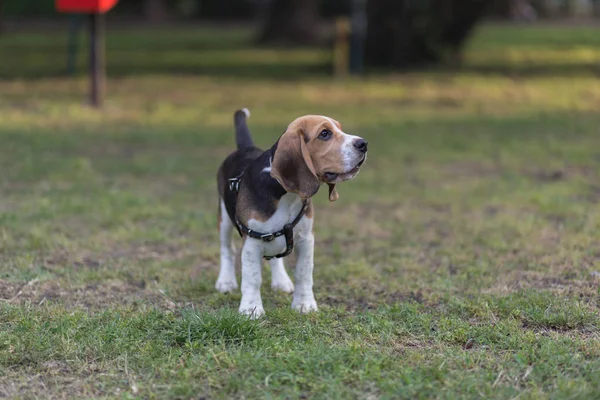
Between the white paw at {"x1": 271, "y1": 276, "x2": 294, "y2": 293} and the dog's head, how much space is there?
1.26 metres

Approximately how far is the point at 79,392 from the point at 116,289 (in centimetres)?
176

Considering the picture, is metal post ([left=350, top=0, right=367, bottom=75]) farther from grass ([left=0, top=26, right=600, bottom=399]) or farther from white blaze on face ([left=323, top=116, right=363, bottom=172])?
white blaze on face ([left=323, top=116, right=363, bottom=172])

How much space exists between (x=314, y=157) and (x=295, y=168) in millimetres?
140

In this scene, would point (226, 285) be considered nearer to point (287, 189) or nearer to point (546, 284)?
point (287, 189)

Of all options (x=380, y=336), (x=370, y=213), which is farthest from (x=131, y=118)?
(x=380, y=336)

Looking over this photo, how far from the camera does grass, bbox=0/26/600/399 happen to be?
4.14m

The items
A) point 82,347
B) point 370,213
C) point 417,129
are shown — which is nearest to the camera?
point 82,347

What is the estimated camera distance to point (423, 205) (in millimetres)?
8359

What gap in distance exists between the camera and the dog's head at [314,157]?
4570 millimetres

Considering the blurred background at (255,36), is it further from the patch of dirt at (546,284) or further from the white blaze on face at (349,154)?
the white blaze on face at (349,154)

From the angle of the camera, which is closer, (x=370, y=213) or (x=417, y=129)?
(x=370, y=213)

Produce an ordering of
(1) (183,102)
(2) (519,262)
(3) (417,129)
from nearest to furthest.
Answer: (2) (519,262), (3) (417,129), (1) (183,102)

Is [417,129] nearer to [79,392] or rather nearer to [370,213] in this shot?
[370,213]

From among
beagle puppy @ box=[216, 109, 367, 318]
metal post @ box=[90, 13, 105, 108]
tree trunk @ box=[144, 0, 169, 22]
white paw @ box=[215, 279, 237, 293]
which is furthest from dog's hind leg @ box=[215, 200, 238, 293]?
tree trunk @ box=[144, 0, 169, 22]
